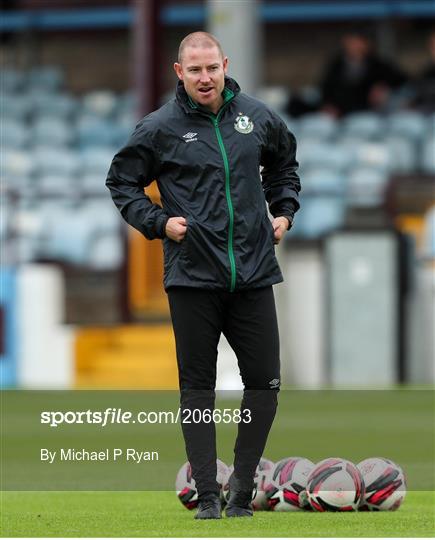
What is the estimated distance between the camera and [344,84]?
20.1 m

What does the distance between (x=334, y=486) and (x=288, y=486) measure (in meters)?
0.20

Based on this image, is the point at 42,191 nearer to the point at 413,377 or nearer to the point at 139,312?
Result: the point at 139,312

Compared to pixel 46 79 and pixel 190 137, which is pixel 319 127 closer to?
pixel 46 79

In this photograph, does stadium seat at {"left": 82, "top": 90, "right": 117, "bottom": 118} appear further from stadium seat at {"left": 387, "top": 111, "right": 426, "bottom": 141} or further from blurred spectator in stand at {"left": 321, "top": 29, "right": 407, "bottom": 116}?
stadium seat at {"left": 387, "top": 111, "right": 426, "bottom": 141}

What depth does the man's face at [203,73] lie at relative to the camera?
5898 millimetres

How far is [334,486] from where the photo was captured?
644cm

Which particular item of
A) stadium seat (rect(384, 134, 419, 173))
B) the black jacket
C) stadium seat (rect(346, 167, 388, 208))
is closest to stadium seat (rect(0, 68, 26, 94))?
stadium seat (rect(384, 134, 419, 173))

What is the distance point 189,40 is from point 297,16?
710 inches

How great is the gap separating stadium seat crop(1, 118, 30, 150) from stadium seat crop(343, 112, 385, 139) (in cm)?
419

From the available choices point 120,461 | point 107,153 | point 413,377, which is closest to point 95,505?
point 120,461

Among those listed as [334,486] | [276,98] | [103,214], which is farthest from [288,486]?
[276,98]

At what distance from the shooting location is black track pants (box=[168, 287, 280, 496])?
602 cm

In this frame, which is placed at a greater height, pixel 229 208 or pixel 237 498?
pixel 229 208

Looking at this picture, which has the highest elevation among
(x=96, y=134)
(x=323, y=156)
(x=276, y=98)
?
(x=276, y=98)
